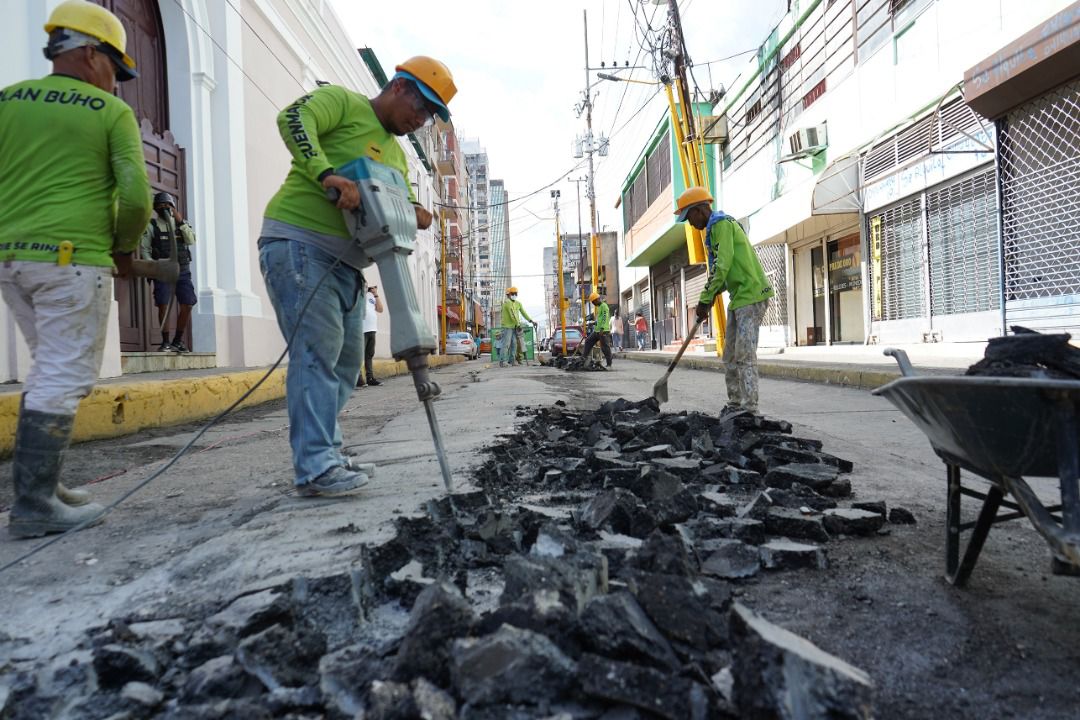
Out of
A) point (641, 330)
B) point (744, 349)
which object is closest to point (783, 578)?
point (744, 349)

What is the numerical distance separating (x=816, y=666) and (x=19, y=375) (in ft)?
20.8

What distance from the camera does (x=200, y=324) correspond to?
886cm

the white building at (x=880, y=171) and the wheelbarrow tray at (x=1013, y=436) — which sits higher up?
the white building at (x=880, y=171)

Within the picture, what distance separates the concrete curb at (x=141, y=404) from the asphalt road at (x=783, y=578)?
764mm

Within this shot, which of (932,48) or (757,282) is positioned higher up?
(932,48)

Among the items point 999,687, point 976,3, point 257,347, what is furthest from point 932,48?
point 999,687

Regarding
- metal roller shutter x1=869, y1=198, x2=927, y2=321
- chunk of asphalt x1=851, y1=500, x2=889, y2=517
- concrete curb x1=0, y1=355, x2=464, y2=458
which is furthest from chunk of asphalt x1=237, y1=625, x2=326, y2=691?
metal roller shutter x1=869, y1=198, x2=927, y2=321

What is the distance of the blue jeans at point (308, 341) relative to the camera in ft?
8.36

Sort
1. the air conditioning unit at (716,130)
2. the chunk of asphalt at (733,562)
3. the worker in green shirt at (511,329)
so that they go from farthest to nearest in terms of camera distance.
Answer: the air conditioning unit at (716,130) < the worker in green shirt at (511,329) < the chunk of asphalt at (733,562)

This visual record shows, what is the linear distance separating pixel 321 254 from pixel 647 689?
2108mm

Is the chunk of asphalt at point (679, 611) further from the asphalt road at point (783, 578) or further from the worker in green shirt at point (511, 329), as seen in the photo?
the worker in green shirt at point (511, 329)

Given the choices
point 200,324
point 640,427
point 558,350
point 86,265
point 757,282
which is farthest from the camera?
point 558,350

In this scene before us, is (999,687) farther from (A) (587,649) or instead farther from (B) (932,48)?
(B) (932,48)

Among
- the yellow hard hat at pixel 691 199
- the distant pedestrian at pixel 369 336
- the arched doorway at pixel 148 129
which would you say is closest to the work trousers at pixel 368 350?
the distant pedestrian at pixel 369 336
